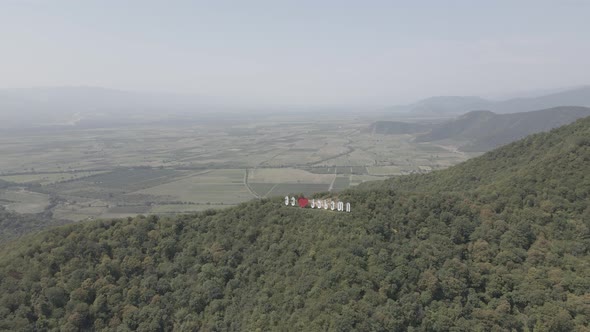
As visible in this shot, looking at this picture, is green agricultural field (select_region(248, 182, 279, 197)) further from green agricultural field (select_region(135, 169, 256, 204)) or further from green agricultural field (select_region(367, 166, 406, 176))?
green agricultural field (select_region(367, 166, 406, 176))

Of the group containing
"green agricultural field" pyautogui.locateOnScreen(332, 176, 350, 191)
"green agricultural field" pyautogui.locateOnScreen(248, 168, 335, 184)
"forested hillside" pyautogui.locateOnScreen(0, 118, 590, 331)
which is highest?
"forested hillside" pyautogui.locateOnScreen(0, 118, 590, 331)

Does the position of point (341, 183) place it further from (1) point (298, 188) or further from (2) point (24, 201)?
(2) point (24, 201)

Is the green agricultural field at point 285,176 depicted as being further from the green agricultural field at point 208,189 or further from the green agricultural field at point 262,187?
the green agricultural field at point 208,189

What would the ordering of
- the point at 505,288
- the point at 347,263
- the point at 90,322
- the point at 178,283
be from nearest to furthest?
the point at 505,288 → the point at 347,263 → the point at 90,322 → the point at 178,283

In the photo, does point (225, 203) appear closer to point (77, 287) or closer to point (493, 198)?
point (77, 287)

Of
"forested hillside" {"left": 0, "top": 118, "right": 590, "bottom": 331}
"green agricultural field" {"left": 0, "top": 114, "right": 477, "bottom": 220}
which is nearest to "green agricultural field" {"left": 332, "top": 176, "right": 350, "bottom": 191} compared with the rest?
"green agricultural field" {"left": 0, "top": 114, "right": 477, "bottom": 220}

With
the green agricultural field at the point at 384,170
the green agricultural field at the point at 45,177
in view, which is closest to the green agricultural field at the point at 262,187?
the green agricultural field at the point at 384,170

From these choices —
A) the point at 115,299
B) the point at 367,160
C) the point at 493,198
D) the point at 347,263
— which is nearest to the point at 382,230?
the point at 347,263
